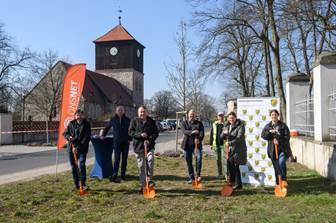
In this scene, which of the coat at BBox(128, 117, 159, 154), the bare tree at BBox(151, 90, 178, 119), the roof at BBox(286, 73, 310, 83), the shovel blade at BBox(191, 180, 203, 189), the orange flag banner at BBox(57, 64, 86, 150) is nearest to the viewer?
the coat at BBox(128, 117, 159, 154)

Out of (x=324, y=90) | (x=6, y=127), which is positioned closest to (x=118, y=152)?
(x=324, y=90)

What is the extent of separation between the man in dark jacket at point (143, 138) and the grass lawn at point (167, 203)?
53 centimetres

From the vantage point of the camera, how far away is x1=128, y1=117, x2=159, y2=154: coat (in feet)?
30.7

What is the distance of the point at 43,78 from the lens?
194 feet

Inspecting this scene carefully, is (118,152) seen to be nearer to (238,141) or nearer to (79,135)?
(79,135)

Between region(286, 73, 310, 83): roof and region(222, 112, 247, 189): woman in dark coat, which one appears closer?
region(222, 112, 247, 189): woman in dark coat

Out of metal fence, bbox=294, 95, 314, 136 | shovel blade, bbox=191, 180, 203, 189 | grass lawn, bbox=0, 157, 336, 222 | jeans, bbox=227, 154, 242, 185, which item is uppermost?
metal fence, bbox=294, 95, 314, 136

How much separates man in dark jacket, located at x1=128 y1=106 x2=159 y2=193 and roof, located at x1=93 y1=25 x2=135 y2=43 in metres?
83.1

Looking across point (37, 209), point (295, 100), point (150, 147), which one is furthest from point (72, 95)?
point (295, 100)

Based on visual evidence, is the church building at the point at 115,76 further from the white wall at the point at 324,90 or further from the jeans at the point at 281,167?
the jeans at the point at 281,167

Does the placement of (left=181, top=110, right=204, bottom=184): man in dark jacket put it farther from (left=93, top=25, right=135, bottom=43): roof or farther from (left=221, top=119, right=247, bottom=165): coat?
(left=93, top=25, right=135, bottom=43): roof

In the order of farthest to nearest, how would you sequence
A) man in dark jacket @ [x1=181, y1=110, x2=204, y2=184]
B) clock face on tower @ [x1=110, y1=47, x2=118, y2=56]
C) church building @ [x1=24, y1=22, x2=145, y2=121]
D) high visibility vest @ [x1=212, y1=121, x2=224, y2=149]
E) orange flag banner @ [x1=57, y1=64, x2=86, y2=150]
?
Result: clock face on tower @ [x1=110, y1=47, x2=118, y2=56]
church building @ [x1=24, y1=22, x2=145, y2=121]
high visibility vest @ [x1=212, y1=121, x2=224, y2=149]
orange flag banner @ [x1=57, y1=64, x2=86, y2=150]
man in dark jacket @ [x1=181, y1=110, x2=204, y2=184]

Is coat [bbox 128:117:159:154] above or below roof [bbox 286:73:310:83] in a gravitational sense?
below

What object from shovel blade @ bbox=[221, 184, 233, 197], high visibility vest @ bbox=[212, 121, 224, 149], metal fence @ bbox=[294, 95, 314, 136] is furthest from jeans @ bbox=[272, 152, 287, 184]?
metal fence @ bbox=[294, 95, 314, 136]
